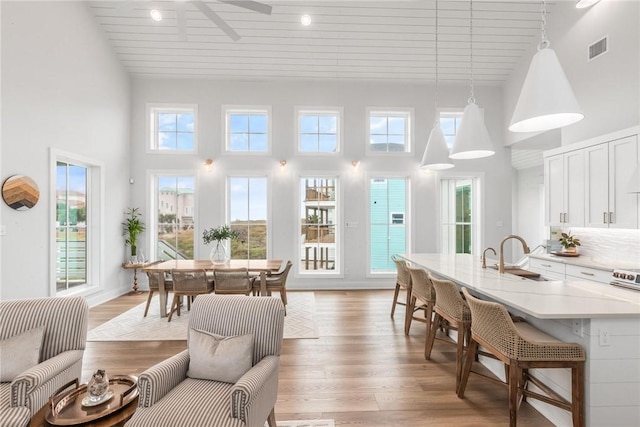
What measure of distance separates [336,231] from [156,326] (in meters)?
3.47

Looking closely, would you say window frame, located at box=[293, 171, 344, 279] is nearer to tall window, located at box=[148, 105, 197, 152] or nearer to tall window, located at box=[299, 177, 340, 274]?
tall window, located at box=[299, 177, 340, 274]

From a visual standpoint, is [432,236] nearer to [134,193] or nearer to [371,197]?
[371,197]

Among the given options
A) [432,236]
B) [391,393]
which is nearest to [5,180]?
[391,393]

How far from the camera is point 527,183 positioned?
7.95 meters

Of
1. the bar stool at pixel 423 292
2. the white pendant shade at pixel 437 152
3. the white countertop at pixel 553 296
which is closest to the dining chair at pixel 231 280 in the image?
the bar stool at pixel 423 292

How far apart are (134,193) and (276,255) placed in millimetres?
2946

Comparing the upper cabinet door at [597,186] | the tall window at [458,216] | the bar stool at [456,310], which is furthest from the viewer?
the tall window at [458,216]

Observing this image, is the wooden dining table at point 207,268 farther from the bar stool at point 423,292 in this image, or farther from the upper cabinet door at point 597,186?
the upper cabinet door at point 597,186

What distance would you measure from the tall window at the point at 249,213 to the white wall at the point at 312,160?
21 centimetres

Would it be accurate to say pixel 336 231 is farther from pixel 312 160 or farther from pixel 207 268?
pixel 207 268

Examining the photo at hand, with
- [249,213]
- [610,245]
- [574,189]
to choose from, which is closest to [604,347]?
[610,245]

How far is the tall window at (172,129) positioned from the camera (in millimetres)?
6191

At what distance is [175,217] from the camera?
620 centimetres

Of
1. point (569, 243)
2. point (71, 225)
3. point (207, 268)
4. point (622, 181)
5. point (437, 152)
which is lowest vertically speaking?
point (207, 268)
